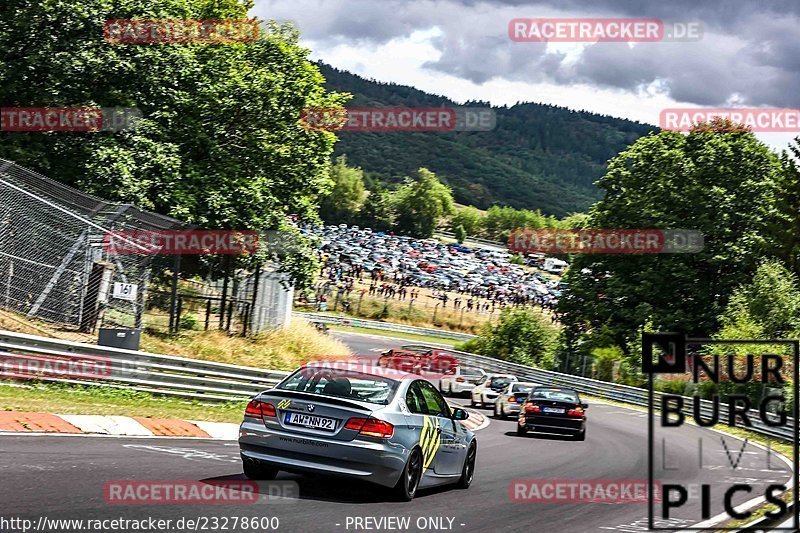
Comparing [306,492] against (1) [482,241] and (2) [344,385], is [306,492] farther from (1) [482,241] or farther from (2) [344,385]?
(1) [482,241]

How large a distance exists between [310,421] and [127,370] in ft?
34.6

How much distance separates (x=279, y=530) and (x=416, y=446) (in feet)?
9.16

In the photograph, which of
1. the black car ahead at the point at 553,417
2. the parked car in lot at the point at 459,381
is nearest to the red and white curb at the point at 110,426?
the black car ahead at the point at 553,417

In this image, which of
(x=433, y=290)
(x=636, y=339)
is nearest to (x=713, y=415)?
(x=636, y=339)

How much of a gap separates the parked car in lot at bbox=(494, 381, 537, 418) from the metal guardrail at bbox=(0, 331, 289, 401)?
10.1 m

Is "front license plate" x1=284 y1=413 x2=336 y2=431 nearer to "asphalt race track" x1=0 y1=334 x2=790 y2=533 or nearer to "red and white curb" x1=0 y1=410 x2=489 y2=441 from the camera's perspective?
"asphalt race track" x1=0 y1=334 x2=790 y2=533

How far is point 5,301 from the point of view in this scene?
19734mm

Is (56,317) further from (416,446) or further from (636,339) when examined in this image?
(636,339)

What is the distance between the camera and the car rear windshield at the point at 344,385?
10406 millimetres

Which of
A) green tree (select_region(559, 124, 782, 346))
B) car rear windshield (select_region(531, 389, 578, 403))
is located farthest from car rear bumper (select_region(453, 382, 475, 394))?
car rear windshield (select_region(531, 389, 578, 403))

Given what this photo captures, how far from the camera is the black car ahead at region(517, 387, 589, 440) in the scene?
23438mm

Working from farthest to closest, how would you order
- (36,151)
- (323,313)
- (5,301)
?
(323,313), (36,151), (5,301)

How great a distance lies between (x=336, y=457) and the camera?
385 inches

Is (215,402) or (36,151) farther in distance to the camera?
(36,151)
